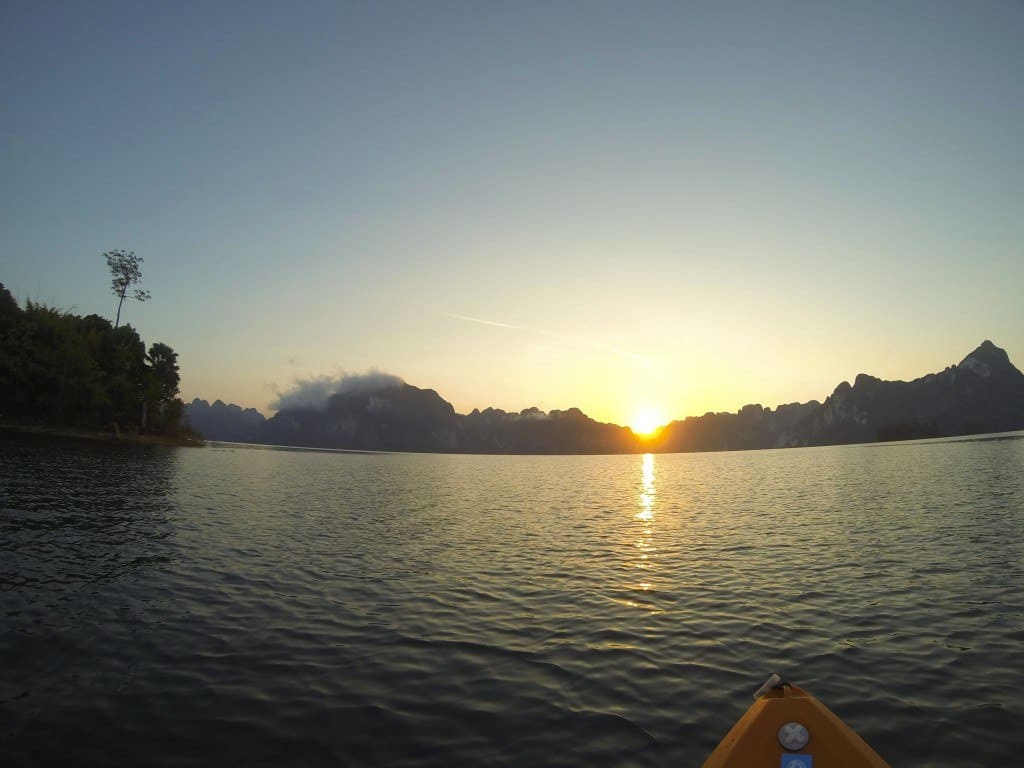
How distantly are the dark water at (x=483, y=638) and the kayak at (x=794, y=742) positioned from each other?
2.73m

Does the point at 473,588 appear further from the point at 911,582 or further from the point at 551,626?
the point at 911,582

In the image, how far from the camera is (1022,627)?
1791 centimetres

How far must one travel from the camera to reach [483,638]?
1770cm

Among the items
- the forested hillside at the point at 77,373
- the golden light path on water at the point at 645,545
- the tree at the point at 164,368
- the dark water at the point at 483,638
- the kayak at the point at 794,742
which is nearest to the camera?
the kayak at the point at 794,742

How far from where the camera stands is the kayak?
8242 mm

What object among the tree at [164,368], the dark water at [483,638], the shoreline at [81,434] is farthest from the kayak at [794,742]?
the tree at [164,368]

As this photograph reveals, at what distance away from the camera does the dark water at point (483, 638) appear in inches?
449

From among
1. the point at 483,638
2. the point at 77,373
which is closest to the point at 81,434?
the point at 77,373

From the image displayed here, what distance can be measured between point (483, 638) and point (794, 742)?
11.1m

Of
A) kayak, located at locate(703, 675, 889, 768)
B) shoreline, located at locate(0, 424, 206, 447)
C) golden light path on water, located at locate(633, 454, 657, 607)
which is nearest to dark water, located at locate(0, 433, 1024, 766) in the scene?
golden light path on water, located at locate(633, 454, 657, 607)

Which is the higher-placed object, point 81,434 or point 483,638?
point 81,434

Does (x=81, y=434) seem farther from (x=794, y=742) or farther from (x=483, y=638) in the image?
(x=794, y=742)

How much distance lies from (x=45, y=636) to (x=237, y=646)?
609cm

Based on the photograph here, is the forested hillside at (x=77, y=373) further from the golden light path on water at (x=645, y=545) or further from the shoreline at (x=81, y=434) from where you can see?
the golden light path on water at (x=645, y=545)
